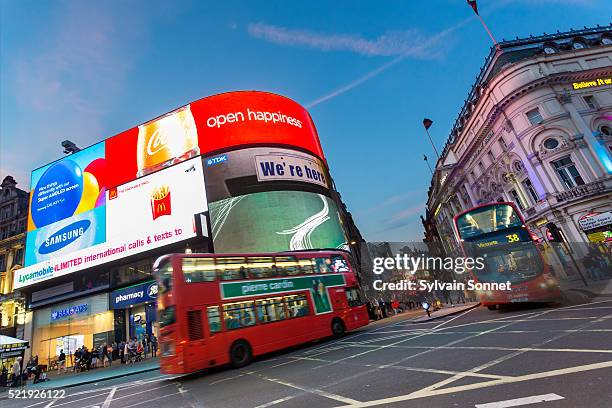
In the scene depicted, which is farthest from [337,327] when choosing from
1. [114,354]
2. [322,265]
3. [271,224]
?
[114,354]

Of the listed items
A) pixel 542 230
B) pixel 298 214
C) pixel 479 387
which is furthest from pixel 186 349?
pixel 542 230

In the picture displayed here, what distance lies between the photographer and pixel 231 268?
43.4 feet

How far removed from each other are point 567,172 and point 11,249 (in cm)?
6205

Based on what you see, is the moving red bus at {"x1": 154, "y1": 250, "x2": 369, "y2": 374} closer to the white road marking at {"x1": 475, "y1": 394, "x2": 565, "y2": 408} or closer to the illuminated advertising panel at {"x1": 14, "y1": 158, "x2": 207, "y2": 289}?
the white road marking at {"x1": 475, "y1": 394, "x2": 565, "y2": 408}

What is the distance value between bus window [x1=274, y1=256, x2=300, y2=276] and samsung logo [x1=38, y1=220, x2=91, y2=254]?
26.8 meters

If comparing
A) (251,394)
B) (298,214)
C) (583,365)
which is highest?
(298,214)

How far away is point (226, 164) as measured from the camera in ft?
103

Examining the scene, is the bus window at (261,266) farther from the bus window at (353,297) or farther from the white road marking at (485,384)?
the white road marking at (485,384)

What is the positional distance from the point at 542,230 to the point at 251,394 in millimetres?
34398

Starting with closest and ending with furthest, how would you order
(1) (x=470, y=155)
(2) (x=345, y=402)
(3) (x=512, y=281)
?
(2) (x=345, y=402)
(3) (x=512, y=281)
(1) (x=470, y=155)

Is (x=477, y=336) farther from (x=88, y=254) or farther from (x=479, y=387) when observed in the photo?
(x=88, y=254)

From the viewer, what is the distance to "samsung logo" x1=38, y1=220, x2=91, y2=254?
32.3 metres

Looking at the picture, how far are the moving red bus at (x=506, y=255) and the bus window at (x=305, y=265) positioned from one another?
25.3 ft

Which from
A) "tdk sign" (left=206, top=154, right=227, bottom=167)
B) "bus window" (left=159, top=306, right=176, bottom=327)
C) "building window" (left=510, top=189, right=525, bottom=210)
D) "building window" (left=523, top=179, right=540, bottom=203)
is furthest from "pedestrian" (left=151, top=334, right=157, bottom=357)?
"building window" (left=523, top=179, right=540, bottom=203)
